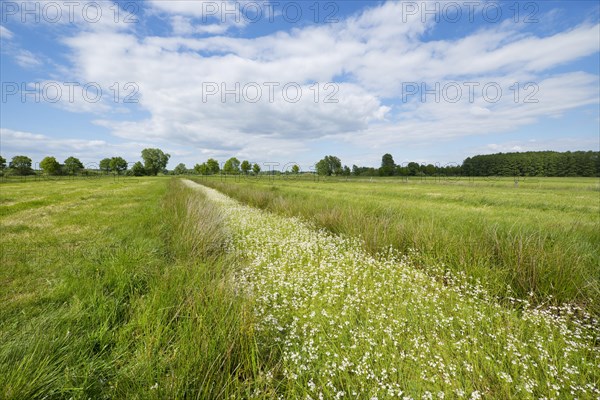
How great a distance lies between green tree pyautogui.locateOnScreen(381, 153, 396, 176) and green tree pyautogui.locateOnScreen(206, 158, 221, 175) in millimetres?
82528

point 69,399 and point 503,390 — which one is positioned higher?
point 69,399

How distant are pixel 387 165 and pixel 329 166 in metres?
27.8

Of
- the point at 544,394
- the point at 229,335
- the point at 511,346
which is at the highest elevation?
the point at 229,335

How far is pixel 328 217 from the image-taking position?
391 inches

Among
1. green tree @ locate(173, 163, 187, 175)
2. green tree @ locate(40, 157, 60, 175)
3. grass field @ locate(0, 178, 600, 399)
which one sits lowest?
grass field @ locate(0, 178, 600, 399)

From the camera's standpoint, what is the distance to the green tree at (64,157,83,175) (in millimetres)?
95162

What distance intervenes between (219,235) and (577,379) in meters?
7.42

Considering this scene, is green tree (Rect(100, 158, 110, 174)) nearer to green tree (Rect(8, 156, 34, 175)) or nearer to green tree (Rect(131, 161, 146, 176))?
green tree (Rect(131, 161, 146, 176))

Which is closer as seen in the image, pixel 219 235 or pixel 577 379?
pixel 577 379

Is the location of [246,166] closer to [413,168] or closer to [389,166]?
[389,166]

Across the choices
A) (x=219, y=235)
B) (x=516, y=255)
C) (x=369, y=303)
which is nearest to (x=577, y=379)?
(x=369, y=303)

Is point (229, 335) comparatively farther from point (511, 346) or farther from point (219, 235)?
point (219, 235)

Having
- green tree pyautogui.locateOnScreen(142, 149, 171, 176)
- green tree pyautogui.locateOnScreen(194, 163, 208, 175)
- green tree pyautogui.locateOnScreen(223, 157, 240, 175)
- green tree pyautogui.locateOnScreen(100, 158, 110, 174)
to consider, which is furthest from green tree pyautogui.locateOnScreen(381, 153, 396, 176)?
green tree pyautogui.locateOnScreen(100, 158, 110, 174)

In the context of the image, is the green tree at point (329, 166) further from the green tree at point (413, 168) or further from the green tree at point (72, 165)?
the green tree at point (72, 165)
